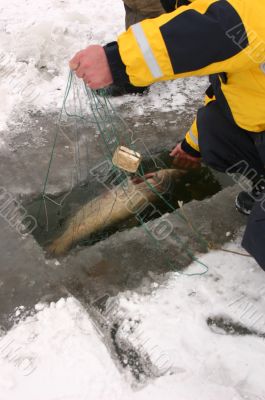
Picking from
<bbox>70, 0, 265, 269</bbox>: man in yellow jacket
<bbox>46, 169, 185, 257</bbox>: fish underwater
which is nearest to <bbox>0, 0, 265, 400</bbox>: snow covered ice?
<bbox>46, 169, 185, 257</bbox>: fish underwater

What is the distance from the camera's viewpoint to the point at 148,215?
3043 millimetres

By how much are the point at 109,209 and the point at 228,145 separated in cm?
97

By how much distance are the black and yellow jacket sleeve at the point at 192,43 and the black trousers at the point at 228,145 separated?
0.78 meters

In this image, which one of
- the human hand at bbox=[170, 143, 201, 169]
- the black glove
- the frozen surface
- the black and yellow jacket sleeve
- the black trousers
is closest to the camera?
the black and yellow jacket sleeve

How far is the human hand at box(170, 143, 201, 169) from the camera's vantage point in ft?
9.89

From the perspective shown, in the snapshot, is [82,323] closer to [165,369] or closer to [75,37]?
[165,369]

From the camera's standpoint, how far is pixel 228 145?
250 centimetres

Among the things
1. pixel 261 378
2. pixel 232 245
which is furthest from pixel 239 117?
pixel 261 378

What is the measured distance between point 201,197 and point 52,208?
1.26 metres

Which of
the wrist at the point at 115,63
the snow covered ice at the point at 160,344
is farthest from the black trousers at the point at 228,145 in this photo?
the wrist at the point at 115,63

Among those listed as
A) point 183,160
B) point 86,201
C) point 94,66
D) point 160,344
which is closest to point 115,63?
point 94,66

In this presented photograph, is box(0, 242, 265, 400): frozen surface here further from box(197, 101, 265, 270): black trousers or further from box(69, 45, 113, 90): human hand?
box(69, 45, 113, 90): human hand

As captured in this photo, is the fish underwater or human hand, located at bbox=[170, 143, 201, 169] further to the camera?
human hand, located at bbox=[170, 143, 201, 169]

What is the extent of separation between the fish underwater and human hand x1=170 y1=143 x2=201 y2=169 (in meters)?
0.22
